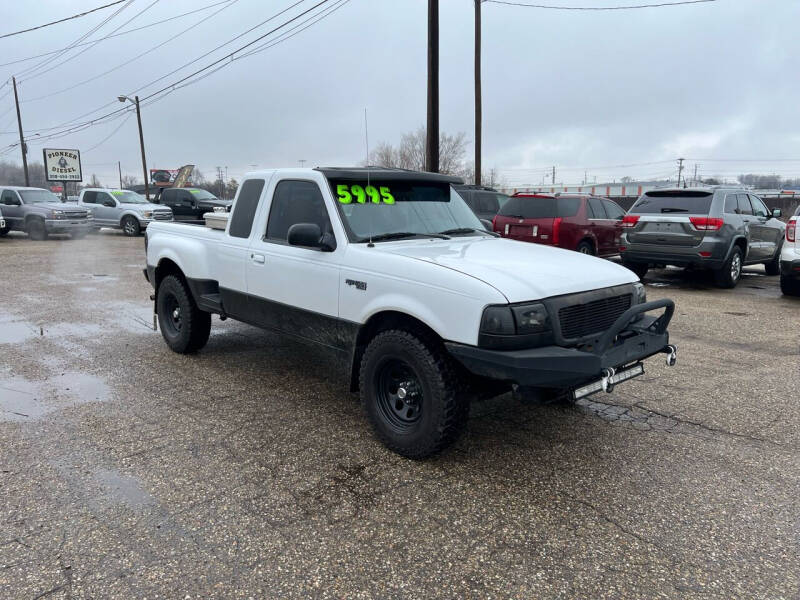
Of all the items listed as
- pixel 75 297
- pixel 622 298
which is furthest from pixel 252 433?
pixel 75 297

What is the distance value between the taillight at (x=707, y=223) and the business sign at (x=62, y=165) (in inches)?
1830

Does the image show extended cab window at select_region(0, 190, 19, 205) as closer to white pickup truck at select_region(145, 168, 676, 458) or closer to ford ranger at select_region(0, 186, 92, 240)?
ford ranger at select_region(0, 186, 92, 240)

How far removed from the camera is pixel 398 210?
4.52m

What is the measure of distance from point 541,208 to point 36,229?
58.3ft

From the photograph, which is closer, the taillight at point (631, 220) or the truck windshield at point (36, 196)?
the taillight at point (631, 220)

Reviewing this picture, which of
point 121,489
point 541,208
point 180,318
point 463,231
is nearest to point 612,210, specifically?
point 541,208

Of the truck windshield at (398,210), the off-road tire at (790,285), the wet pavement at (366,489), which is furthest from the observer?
the off-road tire at (790,285)

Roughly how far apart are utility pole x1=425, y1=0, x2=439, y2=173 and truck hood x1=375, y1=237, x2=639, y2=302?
9.77 meters

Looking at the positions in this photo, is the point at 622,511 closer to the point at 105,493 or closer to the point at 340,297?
the point at 340,297

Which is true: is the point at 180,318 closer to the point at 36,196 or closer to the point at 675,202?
the point at 675,202

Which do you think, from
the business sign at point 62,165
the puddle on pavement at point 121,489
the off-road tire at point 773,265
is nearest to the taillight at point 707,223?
the off-road tire at point 773,265

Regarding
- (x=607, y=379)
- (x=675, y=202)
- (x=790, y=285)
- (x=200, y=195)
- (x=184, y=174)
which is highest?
(x=184, y=174)

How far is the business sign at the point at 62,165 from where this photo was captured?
43.5 m

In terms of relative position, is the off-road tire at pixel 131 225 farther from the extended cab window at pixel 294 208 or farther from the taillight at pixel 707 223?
the extended cab window at pixel 294 208
